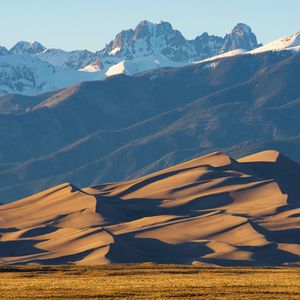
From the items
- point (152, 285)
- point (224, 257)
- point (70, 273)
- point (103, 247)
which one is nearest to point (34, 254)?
point (103, 247)

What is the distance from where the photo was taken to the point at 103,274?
104 meters

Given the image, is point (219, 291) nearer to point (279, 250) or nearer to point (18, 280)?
point (18, 280)

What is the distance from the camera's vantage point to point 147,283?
87875 mm

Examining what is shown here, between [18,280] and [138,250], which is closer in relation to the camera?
[18,280]

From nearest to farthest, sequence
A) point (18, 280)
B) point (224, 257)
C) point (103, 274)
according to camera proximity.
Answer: point (18, 280)
point (103, 274)
point (224, 257)

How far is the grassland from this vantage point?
78.9 meters

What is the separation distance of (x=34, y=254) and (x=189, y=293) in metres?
120

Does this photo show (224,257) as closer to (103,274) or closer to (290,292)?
(103,274)

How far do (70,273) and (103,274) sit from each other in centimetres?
281

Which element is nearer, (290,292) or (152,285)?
(290,292)

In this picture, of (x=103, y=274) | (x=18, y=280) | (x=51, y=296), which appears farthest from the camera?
(x=103, y=274)

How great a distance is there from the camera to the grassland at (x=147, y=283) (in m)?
78.9

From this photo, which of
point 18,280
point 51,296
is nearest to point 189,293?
point 51,296

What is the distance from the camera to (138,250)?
19738 cm
